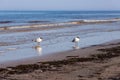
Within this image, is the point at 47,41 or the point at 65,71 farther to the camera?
the point at 47,41

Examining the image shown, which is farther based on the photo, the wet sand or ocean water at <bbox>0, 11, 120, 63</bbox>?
ocean water at <bbox>0, 11, 120, 63</bbox>

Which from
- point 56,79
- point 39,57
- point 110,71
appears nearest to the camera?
point 56,79

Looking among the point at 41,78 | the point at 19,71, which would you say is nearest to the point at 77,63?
the point at 19,71

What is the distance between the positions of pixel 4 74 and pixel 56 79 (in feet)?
6.49

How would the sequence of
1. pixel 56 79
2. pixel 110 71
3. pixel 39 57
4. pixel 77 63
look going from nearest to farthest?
1. pixel 56 79
2. pixel 110 71
3. pixel 77 63
4. pixel 39 57

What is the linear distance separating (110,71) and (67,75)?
1236 mm

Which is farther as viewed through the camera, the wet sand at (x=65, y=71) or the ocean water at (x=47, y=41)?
the ocean water at (x=47, y=41)

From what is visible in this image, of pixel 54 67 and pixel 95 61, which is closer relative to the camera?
pixel 54 67

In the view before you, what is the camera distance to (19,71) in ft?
37.4

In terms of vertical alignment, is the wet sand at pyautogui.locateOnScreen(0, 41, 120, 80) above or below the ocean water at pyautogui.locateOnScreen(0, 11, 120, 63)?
above

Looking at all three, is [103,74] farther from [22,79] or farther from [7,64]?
[7,64]

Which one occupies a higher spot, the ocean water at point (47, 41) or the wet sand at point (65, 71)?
the wet sand at point (65, 71)

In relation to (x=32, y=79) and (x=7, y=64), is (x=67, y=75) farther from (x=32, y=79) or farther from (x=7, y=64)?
(x=7, y=64)

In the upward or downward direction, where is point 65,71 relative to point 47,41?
upward
